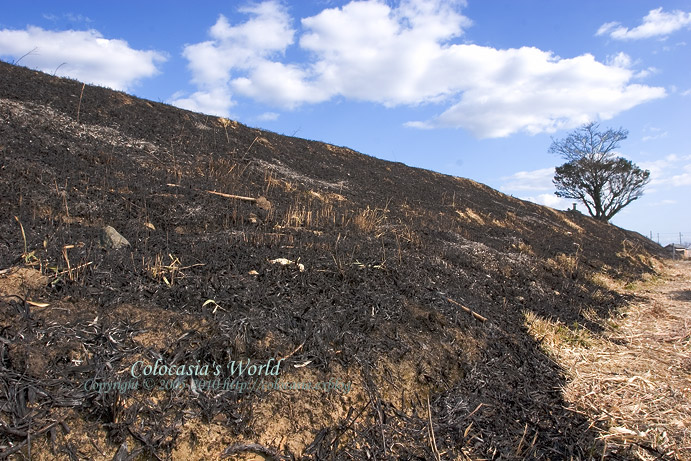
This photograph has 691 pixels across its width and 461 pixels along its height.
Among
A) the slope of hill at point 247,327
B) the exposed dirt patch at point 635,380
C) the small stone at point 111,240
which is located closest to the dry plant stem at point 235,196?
the slope of hill at point 247,327

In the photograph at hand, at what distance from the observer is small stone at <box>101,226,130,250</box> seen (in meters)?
4.05

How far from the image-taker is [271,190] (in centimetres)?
819

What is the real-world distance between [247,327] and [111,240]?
7.12 ft

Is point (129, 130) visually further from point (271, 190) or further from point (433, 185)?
point (433, 185)

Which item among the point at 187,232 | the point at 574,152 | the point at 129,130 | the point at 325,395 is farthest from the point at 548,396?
the point at 574,152

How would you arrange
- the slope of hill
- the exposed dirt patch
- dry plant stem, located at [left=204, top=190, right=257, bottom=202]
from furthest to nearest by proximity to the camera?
dry plant stem, located at [left=204, top=190, right=257, bottom=202] → the exposed dirt patch → the slope of hill

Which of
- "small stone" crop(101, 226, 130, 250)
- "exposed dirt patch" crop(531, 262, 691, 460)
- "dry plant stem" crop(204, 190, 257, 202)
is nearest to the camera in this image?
"exposed dirt patch" crop(531, 262, 691, 460)

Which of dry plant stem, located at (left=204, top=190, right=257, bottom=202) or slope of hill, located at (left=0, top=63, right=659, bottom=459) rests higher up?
dry plant stem, located at (left=204, top=190, right=257, bottom=202)

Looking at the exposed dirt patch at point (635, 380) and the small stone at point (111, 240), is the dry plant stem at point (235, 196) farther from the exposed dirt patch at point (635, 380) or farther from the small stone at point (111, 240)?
the exposed dirt patch at point (635, 380)

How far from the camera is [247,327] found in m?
2.88

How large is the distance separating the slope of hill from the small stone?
0.03 m

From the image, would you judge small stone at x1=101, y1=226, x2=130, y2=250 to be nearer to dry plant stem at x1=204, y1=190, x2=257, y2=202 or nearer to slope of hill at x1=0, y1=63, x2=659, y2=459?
slope of hill at x1=0, y1=63, x2=659, y2=459

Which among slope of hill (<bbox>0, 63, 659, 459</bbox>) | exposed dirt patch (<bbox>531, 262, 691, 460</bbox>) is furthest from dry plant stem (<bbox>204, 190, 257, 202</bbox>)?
exposed dirt patch (<bbox>531, 262, 691, 460</bbox>)

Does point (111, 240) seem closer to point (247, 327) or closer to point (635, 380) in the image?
point (247, 327)
